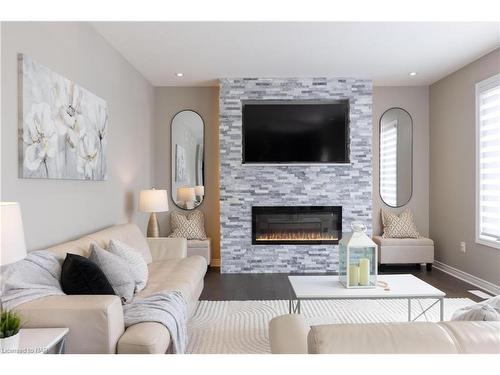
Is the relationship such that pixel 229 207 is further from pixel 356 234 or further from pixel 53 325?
pixel 53 325

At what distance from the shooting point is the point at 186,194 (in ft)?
19.5

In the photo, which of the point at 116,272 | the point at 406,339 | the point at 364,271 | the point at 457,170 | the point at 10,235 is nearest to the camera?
the point at 406,339

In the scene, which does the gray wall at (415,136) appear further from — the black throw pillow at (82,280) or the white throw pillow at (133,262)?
the black throw pillow at (82,280)

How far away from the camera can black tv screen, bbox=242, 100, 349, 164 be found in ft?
18.4

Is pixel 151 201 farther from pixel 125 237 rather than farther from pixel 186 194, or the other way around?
pixel 186 194

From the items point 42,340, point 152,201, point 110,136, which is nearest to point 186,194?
point 152,201

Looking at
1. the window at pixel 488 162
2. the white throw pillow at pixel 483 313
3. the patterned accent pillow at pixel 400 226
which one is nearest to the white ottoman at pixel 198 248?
the patterned accent pillow at pixel 400 226

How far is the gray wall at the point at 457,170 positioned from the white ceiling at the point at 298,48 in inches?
8.5

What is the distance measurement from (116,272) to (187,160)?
3390 millimetres

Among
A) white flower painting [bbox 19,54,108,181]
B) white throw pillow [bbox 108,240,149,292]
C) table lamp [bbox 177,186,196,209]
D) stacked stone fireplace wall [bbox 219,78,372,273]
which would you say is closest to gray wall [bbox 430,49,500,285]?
stacked stone fireplace wall [bbox 219,78,372,273]

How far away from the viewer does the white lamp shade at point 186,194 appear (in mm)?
5945

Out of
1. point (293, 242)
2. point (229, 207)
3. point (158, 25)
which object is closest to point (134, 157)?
point (229, 207)
